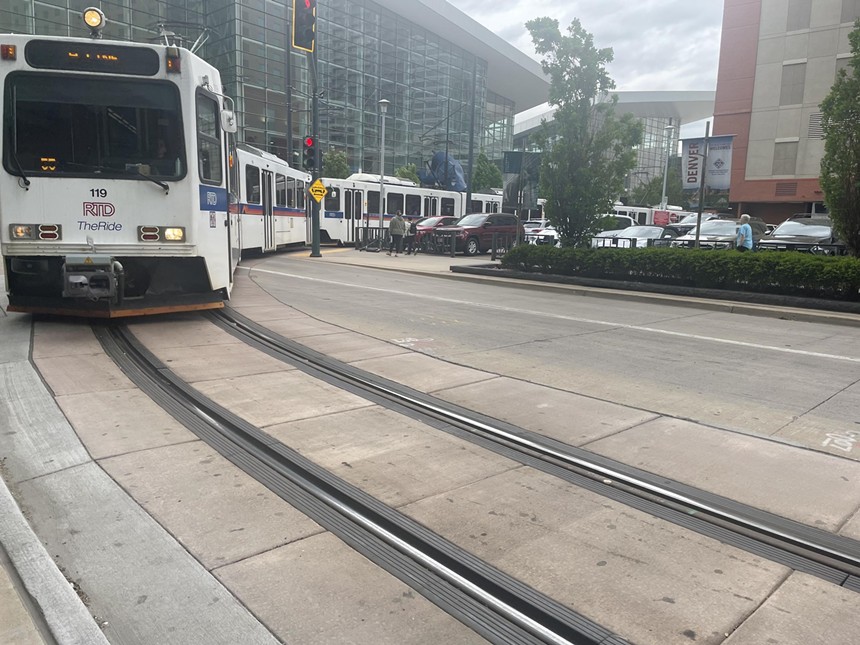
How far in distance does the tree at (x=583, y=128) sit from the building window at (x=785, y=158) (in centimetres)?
2807

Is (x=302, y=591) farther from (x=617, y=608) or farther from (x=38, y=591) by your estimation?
(x=617, y=608)

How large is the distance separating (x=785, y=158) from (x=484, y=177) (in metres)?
24.0

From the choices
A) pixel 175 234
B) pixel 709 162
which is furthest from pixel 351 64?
pixel 175 234

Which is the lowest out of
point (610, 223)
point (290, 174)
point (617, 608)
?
point (617, 608)

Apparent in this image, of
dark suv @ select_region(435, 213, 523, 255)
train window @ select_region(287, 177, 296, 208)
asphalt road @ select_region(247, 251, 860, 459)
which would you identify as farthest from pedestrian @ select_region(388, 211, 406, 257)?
asphalt road @ select_region(247, 251, 860, 459)

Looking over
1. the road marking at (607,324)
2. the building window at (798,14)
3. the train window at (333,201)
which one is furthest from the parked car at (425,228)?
the building window at (798,14)

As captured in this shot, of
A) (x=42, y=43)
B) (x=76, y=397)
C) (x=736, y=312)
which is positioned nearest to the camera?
(x=76, y=397)

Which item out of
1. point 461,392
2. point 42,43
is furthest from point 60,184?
point 461,392

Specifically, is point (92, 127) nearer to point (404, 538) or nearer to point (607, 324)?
point (404, 538)

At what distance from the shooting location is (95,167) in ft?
26.2

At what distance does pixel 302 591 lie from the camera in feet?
9.73

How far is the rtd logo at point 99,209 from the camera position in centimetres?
791

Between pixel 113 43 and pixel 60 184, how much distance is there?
1851 millimetres

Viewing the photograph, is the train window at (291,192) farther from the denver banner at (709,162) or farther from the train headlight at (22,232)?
the train headlight at (22,232)
